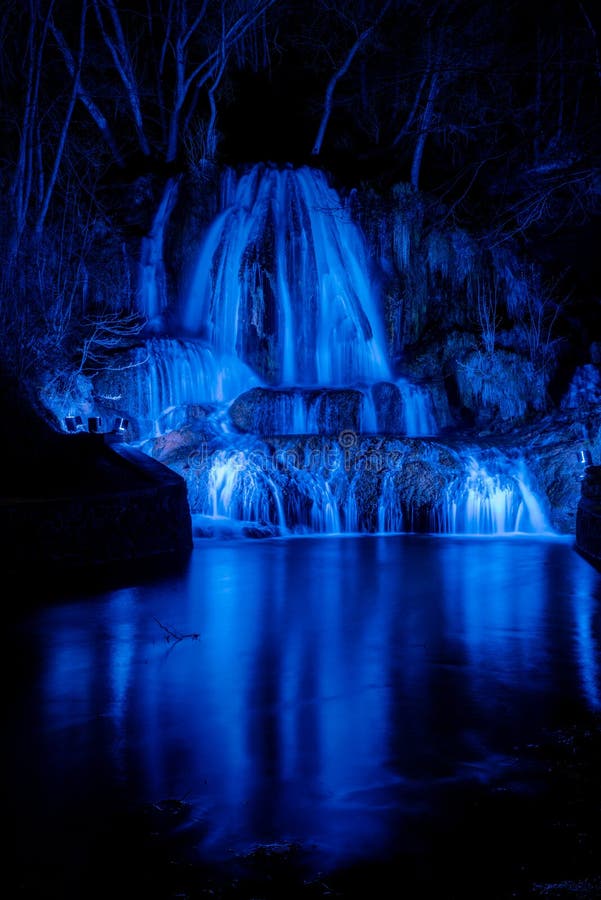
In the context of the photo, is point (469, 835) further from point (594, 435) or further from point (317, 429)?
point (317, 429)

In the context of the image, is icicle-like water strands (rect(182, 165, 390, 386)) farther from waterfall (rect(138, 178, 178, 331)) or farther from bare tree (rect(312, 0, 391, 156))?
bare tree (rect(312, 0, 391, 156))

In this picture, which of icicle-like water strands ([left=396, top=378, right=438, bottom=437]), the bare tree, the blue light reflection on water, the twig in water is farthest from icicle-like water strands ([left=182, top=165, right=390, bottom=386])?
the twig in water

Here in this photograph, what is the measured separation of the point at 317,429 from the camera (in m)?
18.8

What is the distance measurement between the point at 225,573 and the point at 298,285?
1374 centimetres

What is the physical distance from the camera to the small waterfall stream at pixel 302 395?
15648 millimetres

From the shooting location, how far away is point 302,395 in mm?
18797

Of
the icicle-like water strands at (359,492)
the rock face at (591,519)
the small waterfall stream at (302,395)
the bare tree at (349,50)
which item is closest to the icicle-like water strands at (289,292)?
the small waterfall stream at (302,395)

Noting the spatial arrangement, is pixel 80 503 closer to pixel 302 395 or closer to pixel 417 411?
pixel 302 395

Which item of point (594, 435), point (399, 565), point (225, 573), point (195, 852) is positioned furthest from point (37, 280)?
point (195, 852)

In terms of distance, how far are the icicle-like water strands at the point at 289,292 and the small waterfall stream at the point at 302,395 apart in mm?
38

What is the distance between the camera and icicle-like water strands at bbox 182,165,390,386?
2252 cm

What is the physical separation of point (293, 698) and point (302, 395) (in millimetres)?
13767

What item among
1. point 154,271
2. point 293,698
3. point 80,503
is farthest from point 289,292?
point 293,698

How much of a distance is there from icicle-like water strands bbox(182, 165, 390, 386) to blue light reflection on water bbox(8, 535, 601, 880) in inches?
511
